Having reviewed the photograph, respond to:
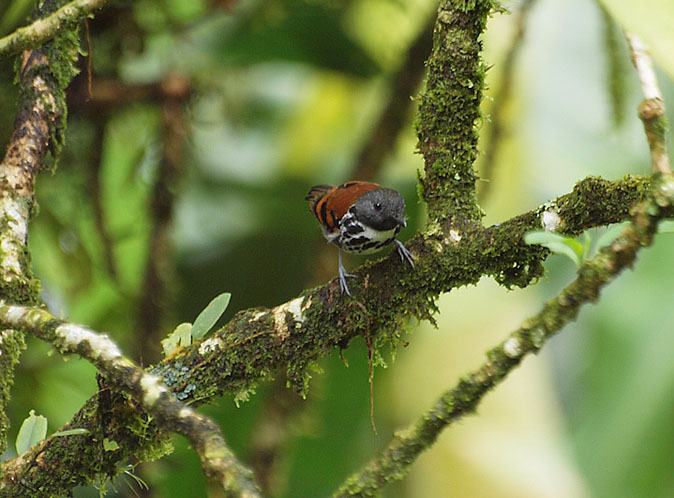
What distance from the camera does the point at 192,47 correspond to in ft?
8.43

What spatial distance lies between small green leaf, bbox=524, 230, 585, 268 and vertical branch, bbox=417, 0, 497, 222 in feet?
0.86

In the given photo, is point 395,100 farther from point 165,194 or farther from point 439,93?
point 439,93

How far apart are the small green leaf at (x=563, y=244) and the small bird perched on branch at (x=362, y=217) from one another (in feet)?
1.78

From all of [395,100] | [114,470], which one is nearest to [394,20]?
[395,100]

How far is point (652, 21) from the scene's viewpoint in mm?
838

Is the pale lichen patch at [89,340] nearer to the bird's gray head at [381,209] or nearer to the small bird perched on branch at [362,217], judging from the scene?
the small bird perched on branch at [362,217]

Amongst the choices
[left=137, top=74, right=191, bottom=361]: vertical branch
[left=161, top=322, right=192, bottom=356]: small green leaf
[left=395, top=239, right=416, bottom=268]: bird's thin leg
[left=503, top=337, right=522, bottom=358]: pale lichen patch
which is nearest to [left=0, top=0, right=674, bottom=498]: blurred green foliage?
[left=137, top=74, right=191, bottom=361]: vertical branch

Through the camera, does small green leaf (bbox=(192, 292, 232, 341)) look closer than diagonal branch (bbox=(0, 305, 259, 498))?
No

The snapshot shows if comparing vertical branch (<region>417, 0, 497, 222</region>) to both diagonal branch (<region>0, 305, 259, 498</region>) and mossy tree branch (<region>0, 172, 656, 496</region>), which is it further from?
diagonal branch (<region>0, 305, 259, 498</region>)

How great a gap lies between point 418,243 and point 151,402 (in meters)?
0.47

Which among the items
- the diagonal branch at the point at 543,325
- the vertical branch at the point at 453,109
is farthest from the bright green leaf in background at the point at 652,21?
the vertical branch at the point at 453,109

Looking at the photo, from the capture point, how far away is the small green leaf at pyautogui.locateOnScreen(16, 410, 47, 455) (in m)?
1.05

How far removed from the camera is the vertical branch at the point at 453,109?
1106mm

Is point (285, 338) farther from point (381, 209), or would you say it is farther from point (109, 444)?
point (381, 209)
